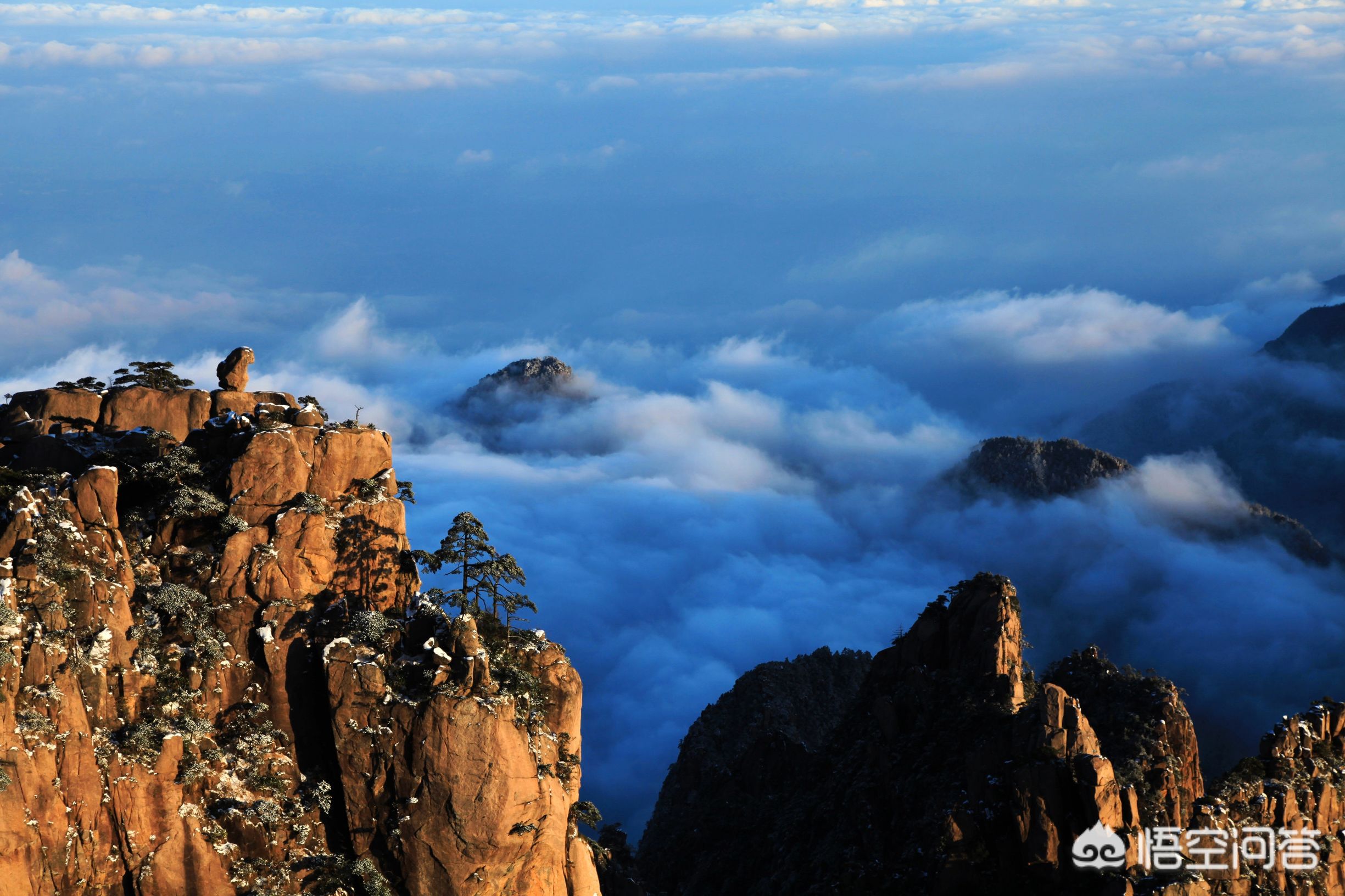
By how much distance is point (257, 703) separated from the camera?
7588cm

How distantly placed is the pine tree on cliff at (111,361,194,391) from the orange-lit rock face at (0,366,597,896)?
412 inches

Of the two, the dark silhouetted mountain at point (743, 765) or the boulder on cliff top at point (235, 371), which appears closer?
the boulder on cliff top at point (235, 371)

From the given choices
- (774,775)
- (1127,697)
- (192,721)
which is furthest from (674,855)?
(192,721)

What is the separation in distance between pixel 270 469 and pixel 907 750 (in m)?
58.7

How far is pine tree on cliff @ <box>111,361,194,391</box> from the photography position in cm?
8969

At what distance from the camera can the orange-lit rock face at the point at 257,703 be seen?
69375 mm

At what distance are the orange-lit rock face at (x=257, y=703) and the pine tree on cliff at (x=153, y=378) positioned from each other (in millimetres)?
10472

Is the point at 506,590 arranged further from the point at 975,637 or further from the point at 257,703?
the point at 975,637

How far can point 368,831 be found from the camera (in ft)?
245

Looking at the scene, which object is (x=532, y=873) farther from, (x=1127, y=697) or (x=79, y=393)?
(x=1127, y=697)

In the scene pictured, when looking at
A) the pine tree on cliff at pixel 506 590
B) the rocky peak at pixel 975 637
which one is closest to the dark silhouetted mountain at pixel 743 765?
the rocky peak at pixel 975 637

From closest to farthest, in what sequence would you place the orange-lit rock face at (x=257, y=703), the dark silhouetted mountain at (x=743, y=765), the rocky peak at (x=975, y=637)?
the orange-lit rock face at (x=257, y=703) < the rocky peak at (x=975, y=637) < the dark silhouetted mountain at (x=743, y=765)

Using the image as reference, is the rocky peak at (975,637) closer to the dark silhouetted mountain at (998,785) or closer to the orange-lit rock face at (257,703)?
the dark silhouetted mountain at (998,785)

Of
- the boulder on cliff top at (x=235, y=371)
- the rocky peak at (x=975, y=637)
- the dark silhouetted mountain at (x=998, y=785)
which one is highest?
the boulder on cliff top at (x=235, y=371)
